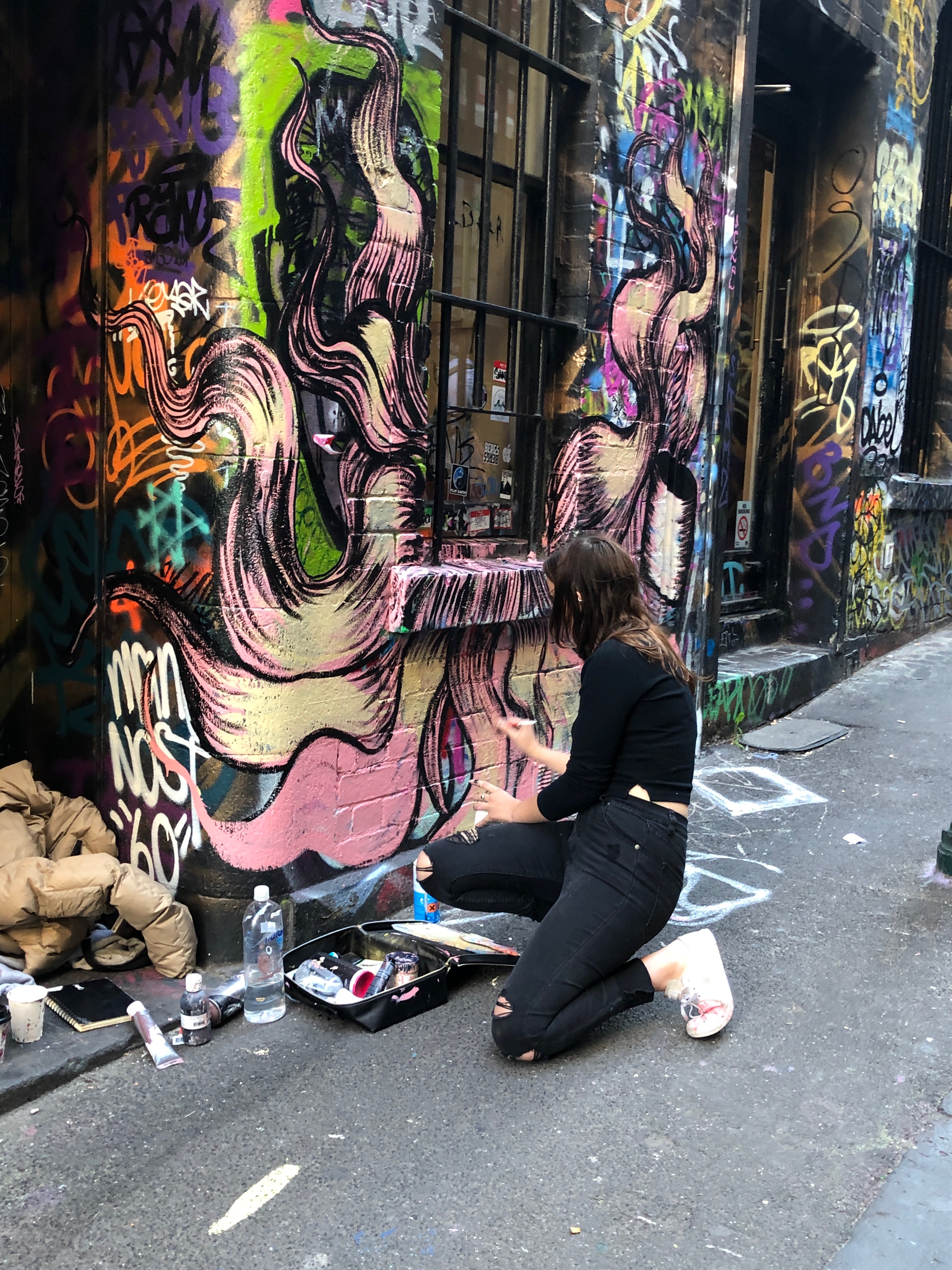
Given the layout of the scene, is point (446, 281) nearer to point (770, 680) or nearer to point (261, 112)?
point (261, 112)

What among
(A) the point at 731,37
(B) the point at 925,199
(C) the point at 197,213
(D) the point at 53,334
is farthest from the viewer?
(B) the point at 925,199

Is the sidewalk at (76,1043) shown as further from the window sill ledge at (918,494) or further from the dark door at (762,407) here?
the window sill ledge at (918,494)

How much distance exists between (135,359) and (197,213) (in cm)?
52

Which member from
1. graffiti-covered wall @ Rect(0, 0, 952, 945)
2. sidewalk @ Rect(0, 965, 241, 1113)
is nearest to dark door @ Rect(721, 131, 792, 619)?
graffiti-covered wall @ Rect(0, 0, 952, 945)

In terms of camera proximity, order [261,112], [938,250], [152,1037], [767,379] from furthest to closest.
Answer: [938,250]
[767,379]
[261,112]
[152,1037]

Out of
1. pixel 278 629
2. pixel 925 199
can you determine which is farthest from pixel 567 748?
pixel 925 199

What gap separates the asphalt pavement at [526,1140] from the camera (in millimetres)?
2547

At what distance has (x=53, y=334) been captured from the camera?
13.4 ft

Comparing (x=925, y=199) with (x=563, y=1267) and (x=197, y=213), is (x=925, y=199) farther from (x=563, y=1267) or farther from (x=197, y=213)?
(x=563, y=1267)

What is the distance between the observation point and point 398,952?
384 centimetres

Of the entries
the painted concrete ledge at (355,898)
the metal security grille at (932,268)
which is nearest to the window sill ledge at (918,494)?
the metal security grille at (932,268)

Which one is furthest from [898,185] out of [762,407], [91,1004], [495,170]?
[91,1004]

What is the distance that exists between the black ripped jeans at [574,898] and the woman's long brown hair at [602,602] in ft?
1.57

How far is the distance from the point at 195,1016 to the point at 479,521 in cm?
248
